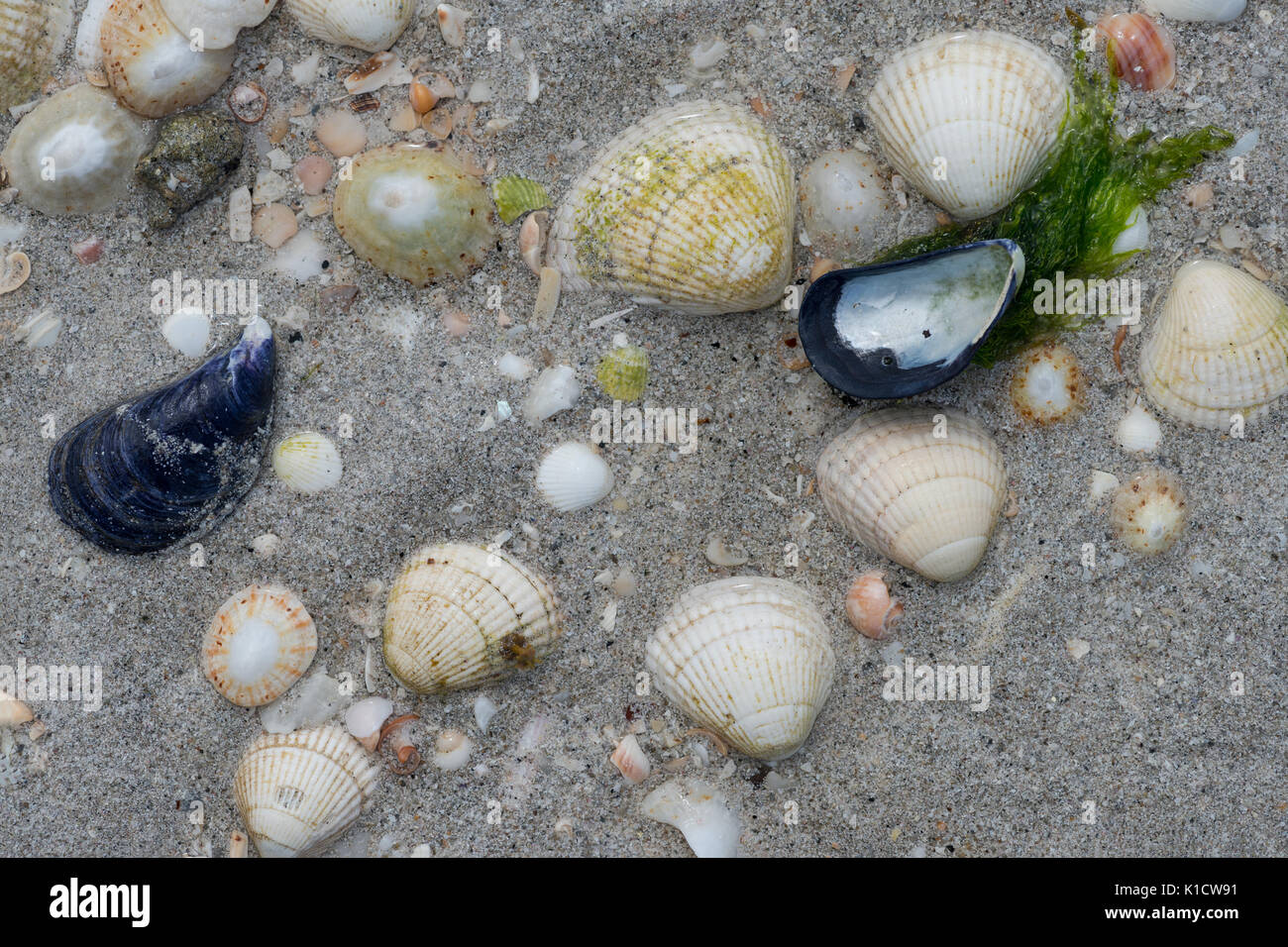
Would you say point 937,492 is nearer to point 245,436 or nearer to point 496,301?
point 496,301

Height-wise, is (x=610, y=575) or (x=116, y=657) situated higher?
(x=610, y=575)

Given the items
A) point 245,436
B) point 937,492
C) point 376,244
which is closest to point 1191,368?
point 937,492

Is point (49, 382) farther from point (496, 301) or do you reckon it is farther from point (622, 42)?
point (622, 42)

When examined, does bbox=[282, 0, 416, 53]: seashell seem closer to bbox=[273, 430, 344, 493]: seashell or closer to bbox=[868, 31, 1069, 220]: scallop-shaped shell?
bbox=[273, 430, 344, 493]: seashell

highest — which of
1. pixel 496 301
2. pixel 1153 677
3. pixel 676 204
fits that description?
pixel 676 204

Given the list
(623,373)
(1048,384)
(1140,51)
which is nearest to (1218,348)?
(1048,384)

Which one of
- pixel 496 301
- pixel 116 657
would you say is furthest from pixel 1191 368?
pixel 116 657
